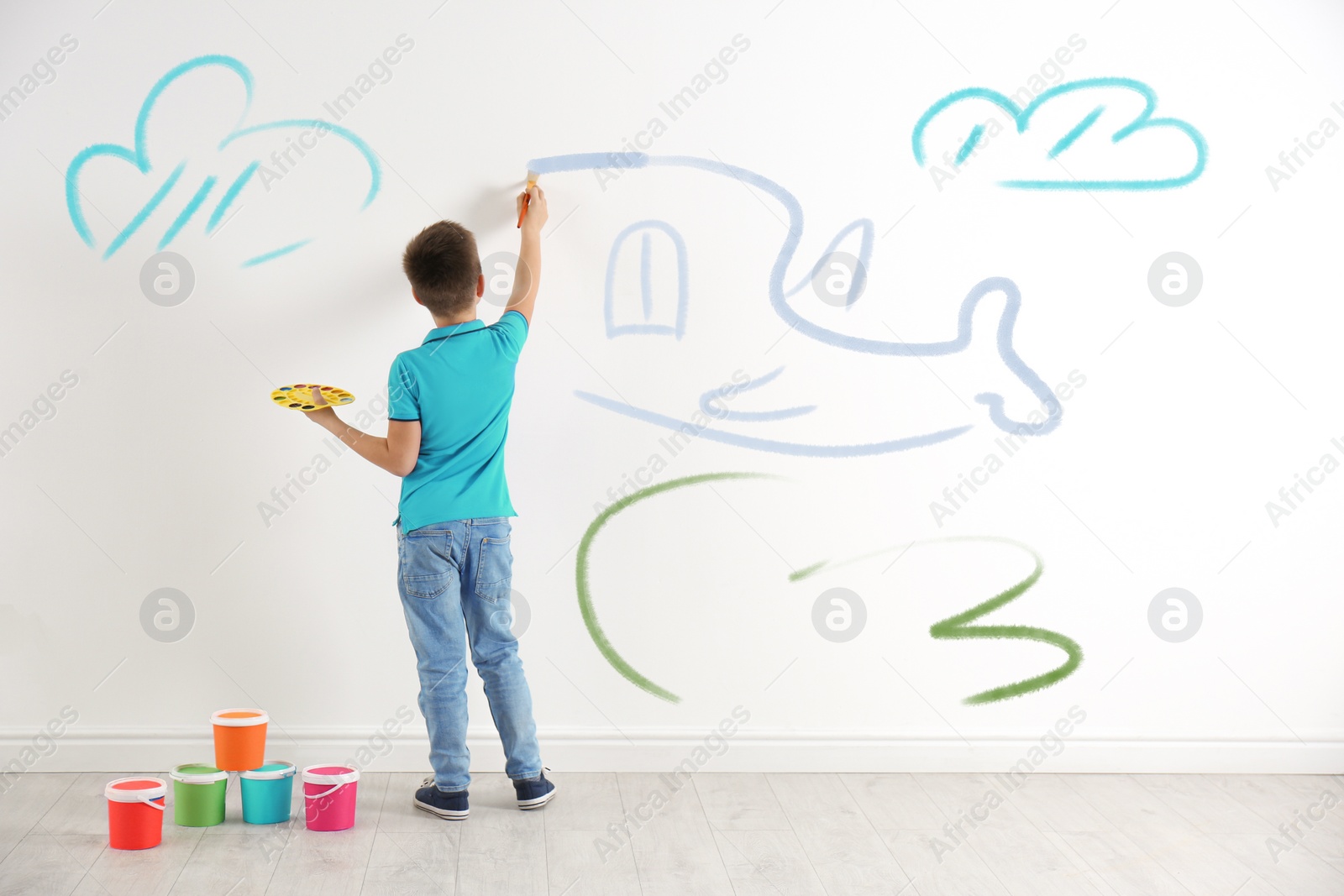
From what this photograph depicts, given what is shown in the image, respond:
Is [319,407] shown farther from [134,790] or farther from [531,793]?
[531,793]

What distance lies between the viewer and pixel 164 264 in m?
2.21

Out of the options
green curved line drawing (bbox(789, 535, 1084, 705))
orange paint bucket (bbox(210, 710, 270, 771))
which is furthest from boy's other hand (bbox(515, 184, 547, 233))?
orange paint bucket (bbox(210, 710, 270, 771))

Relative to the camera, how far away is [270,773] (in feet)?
6.53

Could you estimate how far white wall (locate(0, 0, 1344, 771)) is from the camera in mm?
2207

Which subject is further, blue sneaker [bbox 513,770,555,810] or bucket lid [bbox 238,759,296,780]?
blue sneaker [bbox 513,770,555,810]

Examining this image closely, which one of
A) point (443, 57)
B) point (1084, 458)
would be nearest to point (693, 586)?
point (1084, 458)

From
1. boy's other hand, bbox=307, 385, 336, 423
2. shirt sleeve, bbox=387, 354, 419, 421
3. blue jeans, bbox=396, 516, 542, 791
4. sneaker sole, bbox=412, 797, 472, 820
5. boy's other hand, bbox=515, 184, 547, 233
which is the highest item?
boy's other hand, bbox=515, 184, 547, 233

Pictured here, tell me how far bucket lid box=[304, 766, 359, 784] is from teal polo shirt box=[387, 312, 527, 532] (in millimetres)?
497

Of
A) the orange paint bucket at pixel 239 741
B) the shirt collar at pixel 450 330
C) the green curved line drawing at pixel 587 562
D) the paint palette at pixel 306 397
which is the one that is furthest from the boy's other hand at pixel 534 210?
the orange paint bucket at pixel 239 741

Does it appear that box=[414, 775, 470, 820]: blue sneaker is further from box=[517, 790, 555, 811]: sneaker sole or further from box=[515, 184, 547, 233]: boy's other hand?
box=[515, 184, 547, 233]: boy's other hand

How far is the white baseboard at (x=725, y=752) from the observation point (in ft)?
A: 7.36

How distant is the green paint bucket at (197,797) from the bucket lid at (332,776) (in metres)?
0.17

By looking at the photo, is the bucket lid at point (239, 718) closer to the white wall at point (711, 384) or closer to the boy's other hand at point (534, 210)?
the white wall at point (711, 384)

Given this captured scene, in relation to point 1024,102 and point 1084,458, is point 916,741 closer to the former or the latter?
point 1084,458
